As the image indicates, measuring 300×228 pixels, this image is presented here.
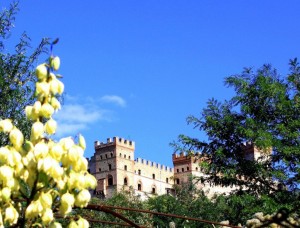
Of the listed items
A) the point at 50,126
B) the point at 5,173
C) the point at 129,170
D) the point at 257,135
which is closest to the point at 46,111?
the point at 50,126

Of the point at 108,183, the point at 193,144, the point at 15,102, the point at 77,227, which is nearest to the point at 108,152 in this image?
the point at 108,183

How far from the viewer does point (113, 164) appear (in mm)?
79125

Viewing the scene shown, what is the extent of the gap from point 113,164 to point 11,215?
77.5 m

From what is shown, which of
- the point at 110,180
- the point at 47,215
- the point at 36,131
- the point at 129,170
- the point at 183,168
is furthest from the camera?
the point at 183,168

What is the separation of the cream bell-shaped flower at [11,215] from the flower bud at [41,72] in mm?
501

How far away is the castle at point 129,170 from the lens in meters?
78.2

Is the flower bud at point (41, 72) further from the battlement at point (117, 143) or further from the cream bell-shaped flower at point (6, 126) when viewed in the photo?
the battlement at point (117, 143)

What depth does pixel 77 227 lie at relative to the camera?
212 centimetres

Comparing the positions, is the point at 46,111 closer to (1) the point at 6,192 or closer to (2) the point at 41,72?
(2) the point at 41,72

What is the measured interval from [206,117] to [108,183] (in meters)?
59.2

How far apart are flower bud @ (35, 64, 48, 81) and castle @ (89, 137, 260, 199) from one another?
7356 cm

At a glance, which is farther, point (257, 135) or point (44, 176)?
point (257, 135)

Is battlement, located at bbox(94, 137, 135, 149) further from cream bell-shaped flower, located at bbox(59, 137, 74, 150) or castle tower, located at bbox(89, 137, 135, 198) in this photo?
cream bell-shaped flower, located at bbox(59, 137, 74, 150)

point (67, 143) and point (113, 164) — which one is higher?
point (113, 164)
